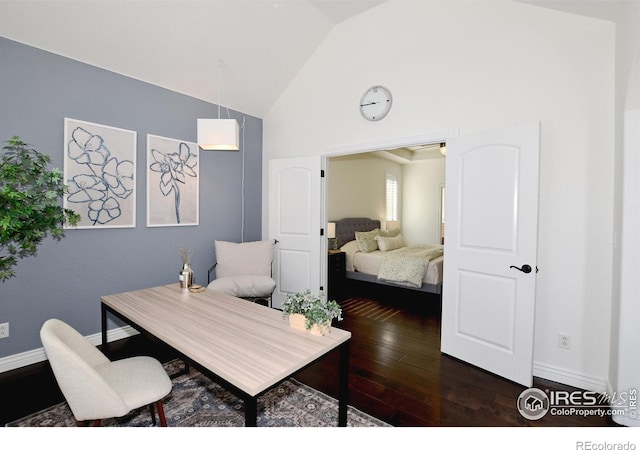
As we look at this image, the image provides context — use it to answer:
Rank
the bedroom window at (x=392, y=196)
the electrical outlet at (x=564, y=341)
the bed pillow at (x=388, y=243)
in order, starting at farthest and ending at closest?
the bedroom window at (x=392, y=196) → the bed pillow at (x=388, y=243) → the electrical outlet at (x=564, y=341)

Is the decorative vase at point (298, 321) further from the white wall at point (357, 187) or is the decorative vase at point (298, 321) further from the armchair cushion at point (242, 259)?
the white wall at point (357, 187)

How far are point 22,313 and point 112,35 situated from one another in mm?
2475

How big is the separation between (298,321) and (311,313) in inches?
4.8

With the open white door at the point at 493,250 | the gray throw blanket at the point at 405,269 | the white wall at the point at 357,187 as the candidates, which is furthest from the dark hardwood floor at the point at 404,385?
the white wall at the point at 357,187

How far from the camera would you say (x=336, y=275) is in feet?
16.3

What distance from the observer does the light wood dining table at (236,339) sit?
1.26 m

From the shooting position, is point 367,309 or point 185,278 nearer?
point 185,278

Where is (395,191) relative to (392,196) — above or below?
above

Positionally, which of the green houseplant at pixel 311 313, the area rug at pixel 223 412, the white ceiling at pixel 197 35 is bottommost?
the area rug at pixel 223 412

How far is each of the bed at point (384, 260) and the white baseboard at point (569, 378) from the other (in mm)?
1961

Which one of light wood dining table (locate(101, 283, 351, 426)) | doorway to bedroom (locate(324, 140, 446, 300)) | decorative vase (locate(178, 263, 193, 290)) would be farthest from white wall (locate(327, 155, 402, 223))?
light wood dining table (locate(101, 283, 351, 426))

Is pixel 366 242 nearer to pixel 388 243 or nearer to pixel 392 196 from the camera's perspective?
pixel 388 243

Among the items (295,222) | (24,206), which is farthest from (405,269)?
(24,206)

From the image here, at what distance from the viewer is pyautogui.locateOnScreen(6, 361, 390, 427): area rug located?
187 centimetres
